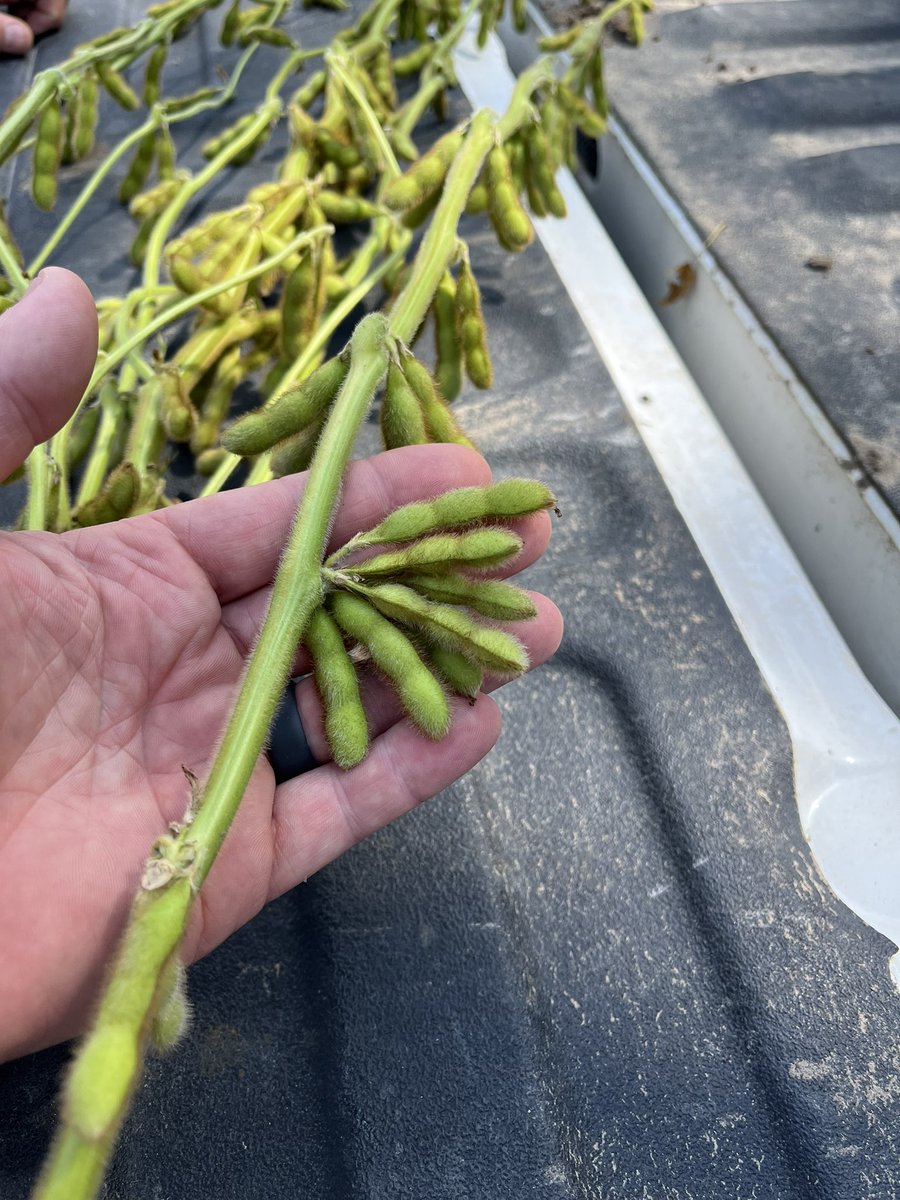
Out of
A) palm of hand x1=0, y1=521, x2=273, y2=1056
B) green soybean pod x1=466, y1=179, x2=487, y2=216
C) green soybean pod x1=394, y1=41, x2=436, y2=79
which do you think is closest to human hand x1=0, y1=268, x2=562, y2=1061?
palm of hand x1=0, y1=521, x2=273, y2=1056

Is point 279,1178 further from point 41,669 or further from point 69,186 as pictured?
point 69,186

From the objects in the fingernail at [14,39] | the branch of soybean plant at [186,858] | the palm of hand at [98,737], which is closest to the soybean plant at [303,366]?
the branch of soybean plant at [186,858]

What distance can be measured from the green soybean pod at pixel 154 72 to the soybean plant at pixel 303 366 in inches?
0.5

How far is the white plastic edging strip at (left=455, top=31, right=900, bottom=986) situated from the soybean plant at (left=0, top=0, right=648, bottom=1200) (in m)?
0.24

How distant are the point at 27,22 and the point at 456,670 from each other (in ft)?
9.24

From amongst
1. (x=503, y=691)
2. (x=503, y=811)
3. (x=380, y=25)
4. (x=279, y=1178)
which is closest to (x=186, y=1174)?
(x=279, y=1178)

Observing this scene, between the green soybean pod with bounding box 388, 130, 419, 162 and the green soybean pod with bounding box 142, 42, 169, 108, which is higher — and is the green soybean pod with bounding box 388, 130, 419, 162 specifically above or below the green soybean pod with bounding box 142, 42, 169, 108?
below

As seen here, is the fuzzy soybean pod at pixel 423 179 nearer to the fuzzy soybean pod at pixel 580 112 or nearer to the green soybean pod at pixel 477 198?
the green soybean pod at pixel 477 198

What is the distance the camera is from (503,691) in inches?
60.2

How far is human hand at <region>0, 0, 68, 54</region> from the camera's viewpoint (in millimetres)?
2789

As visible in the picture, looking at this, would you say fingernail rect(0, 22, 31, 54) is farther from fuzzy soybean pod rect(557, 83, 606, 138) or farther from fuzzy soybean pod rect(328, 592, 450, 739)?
fuzzy soybean pod rect(328, 592, 450, 739)

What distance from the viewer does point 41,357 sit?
1117 millimetres

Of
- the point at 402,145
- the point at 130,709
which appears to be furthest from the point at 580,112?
the point at 130,709

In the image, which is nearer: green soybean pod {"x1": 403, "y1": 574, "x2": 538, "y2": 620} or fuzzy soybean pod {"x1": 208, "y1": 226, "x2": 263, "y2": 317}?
green soybean pod {"x1": 403, "y1": 574, "x2": 538, "y2": 620}
